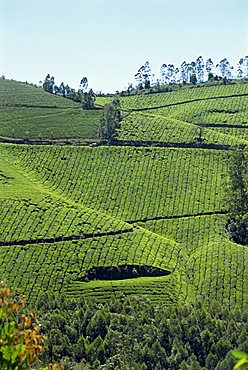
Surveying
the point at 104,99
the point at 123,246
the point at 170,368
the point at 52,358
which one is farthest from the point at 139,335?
the point at 104,99

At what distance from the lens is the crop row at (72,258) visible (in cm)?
7412

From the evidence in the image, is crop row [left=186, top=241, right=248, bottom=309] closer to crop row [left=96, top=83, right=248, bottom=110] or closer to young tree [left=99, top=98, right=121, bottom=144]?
young tree [left=99, top=98, right=121, bottom=144]

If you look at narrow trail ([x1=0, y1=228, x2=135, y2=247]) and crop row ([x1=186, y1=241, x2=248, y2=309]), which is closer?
crop row ([x1=186, y1=241, x2=248, y2=309])

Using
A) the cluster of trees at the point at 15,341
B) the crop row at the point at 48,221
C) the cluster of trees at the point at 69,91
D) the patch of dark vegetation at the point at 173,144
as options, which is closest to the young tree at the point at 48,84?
the cluster of trees at the point at 69,91

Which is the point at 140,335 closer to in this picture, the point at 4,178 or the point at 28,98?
the point at 4,178

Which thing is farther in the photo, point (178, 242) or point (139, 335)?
point (178, 242)

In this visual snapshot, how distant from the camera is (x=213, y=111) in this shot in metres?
146

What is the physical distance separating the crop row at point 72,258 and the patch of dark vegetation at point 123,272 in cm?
69

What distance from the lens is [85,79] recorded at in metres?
193

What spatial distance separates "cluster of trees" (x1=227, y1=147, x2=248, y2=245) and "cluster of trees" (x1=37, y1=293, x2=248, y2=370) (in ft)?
77.9

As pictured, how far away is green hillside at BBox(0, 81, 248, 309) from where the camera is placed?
74938 millimetres

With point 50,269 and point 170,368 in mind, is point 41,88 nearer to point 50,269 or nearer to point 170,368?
point 50,269

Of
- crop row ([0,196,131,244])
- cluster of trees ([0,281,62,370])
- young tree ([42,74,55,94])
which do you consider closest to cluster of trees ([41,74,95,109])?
young tree ([42,74,55,94])

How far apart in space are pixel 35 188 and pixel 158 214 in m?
20.7
